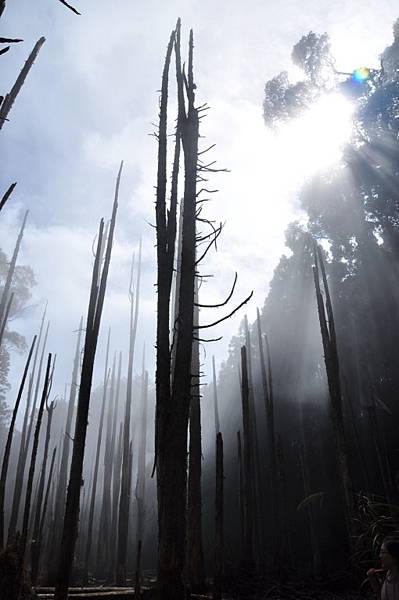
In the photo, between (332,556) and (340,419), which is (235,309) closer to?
(340,419)

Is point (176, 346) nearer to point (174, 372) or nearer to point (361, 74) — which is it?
point (174, 372)

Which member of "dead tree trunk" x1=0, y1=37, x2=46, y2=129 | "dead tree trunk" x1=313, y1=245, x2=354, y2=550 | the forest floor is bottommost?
the forest floor

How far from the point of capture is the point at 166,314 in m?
3.81

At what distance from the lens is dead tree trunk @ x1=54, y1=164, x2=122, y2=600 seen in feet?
17.5

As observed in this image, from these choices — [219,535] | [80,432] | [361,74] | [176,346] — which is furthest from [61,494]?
[361,74]

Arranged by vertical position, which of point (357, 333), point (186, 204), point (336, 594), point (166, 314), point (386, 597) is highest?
point (357, 333)

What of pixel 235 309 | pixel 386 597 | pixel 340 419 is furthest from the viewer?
pixel 340 419

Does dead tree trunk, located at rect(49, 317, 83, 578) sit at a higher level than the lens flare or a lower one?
lower

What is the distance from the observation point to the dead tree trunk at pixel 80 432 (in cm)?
534

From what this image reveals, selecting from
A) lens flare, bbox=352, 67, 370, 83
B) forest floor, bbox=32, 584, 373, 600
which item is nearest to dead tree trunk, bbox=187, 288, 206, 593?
forest floor, bbox=32, 584, 373, 600

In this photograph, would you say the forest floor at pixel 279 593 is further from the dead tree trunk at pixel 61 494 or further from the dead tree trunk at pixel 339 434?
the dead tree trunk at pixel 61 494

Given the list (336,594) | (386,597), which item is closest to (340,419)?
(336,594)

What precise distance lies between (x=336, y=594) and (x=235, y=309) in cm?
738

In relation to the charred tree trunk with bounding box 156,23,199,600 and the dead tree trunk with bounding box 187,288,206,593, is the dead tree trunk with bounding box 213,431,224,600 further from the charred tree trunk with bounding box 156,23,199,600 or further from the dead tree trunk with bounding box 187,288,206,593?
the charred tree trunk with bounding box 156,23,199,600
